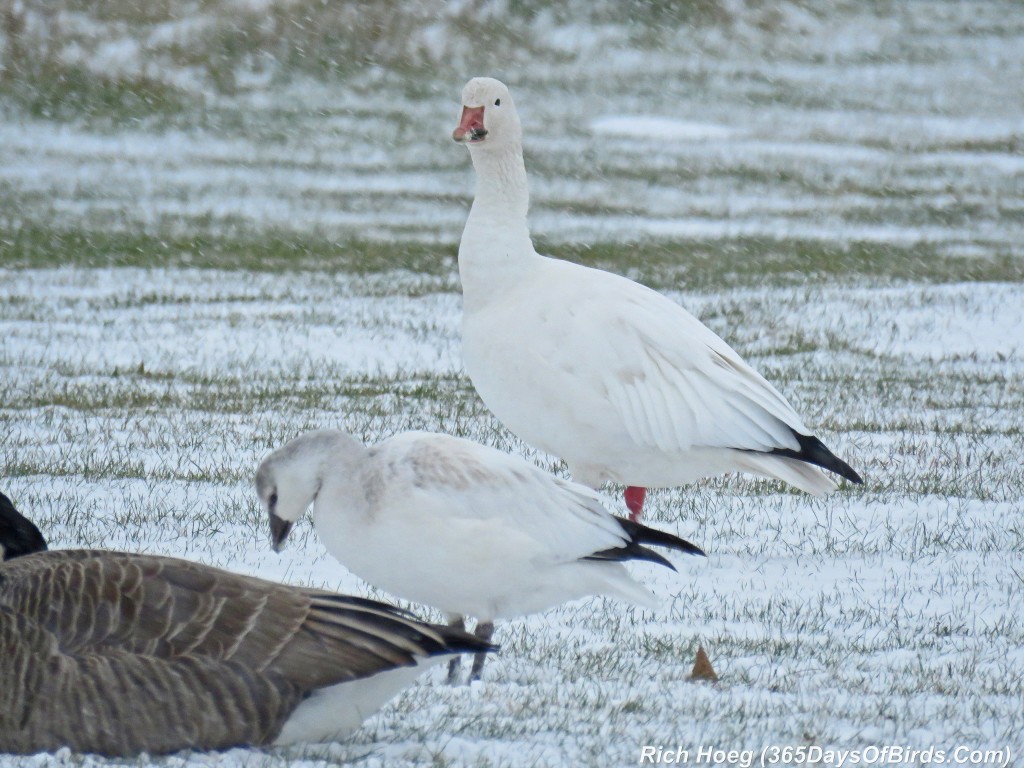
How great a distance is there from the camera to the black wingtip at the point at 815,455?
5.81 meters

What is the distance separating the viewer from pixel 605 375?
6074mm

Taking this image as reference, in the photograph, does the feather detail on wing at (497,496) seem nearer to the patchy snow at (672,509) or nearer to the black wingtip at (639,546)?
the black wingtip at (639,546)

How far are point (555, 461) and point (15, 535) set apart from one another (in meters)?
3.99

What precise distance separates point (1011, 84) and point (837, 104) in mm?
5768

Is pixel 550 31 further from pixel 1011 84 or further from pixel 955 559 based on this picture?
pixel 955 559

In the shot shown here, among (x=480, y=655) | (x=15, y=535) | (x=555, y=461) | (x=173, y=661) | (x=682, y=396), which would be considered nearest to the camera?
(x=173, y=661)

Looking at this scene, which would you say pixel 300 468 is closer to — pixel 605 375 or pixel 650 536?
pixel 650 536

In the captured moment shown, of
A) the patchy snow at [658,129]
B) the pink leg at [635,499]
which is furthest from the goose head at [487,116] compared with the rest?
the patchy snow at [658,129]

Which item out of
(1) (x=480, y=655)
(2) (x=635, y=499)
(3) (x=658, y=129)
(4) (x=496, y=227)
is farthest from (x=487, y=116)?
(3) (x=658, y=129)

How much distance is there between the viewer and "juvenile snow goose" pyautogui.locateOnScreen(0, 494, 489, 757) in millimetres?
3756

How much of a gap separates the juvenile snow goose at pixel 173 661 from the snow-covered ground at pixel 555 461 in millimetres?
105

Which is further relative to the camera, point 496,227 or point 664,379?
point 496,227

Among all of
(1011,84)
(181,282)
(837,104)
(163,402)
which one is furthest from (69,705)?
(1011,84)

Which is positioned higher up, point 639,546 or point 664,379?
point 664,379
